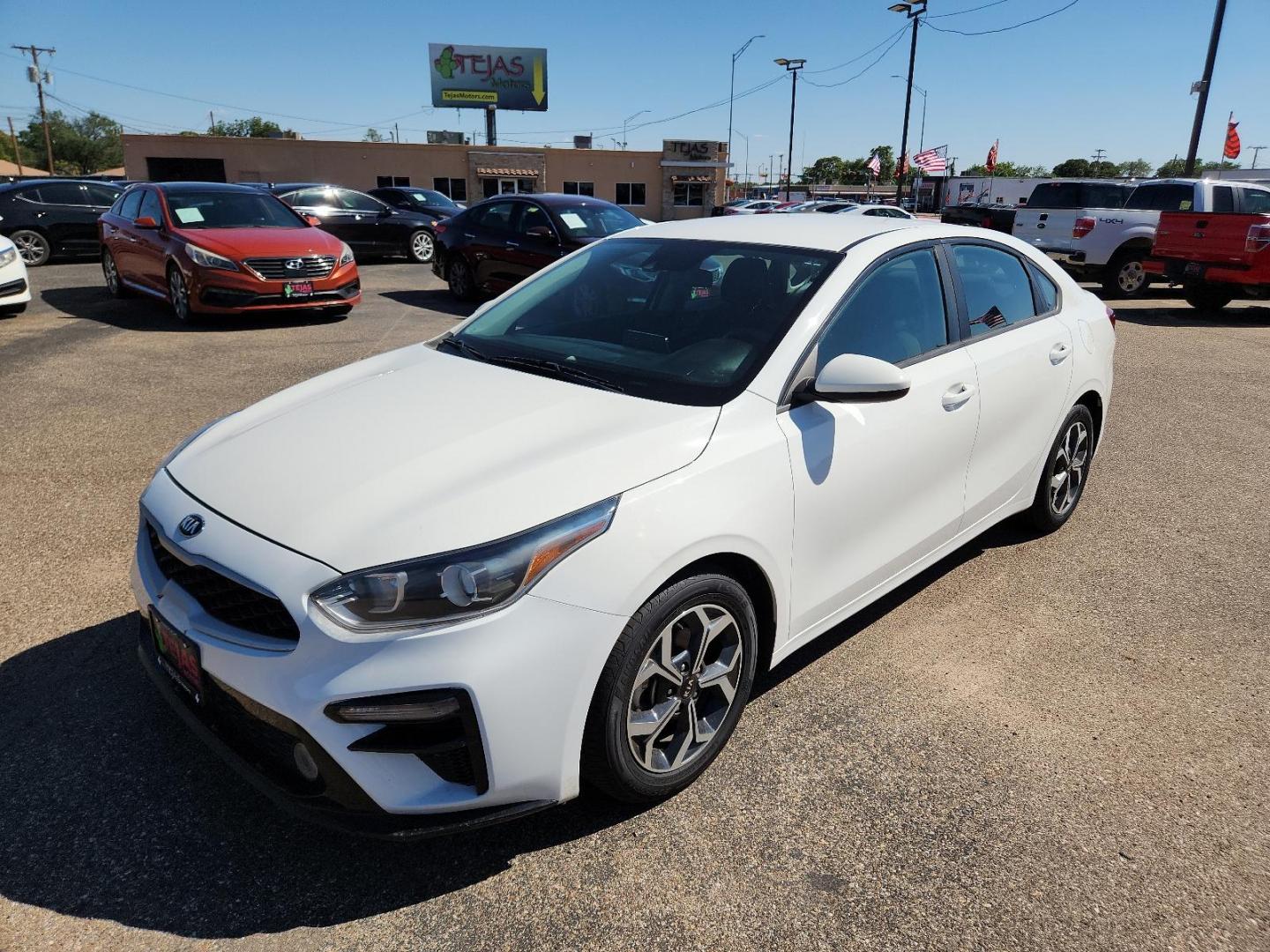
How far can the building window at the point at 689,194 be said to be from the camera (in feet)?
166

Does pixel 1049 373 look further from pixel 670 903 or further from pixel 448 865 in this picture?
pixel 448 865

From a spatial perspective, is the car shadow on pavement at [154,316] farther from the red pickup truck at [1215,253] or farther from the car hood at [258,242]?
the red pickup truck at [1215,253]

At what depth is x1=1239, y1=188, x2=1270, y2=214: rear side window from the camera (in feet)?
44.7

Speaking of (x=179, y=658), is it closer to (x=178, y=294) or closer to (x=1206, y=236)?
(x=178, y=294)

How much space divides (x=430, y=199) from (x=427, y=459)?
21.1 m

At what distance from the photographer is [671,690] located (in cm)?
250

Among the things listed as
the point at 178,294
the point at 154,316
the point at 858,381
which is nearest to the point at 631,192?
the point at 154,316

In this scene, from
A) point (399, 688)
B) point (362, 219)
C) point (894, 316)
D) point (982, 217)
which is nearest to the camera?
point (399, 688)

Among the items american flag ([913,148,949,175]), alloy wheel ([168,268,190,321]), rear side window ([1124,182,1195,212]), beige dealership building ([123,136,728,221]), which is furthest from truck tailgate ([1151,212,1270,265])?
beige dealership building ([123,136,728,221])

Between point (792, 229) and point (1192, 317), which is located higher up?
point (792, 229)

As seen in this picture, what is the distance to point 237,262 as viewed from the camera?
31.1 ft

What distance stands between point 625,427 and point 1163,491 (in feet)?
14.1

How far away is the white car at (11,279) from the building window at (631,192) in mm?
42685

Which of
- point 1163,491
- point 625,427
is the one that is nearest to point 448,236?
point 1163,491
